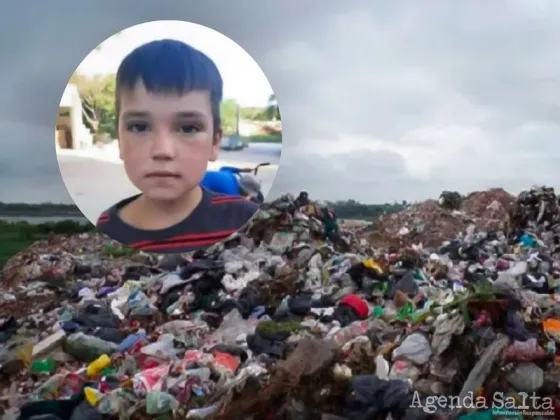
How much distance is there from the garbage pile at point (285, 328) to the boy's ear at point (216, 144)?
0.88 m

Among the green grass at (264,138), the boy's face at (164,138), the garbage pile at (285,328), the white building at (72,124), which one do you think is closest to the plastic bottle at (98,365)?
Answer: the garbage pile at (285,328)

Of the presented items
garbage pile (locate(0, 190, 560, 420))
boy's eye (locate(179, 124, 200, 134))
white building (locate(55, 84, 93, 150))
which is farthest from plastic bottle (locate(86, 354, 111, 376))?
boy's eye (locate(179, 124, 200, 134))

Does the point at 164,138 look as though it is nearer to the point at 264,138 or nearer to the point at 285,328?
the point at 264,138

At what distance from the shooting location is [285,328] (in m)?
3.31

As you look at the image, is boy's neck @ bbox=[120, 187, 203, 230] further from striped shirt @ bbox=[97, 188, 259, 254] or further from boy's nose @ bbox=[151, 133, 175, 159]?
boy's nose @ bbox=[151, 133, 175, 159]

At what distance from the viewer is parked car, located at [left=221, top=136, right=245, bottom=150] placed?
10.9ft

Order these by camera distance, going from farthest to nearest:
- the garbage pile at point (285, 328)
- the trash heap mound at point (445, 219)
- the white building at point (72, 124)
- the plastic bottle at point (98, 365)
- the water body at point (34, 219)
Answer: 1. the trash heap mound at point (445, 219)
2. the water body at point (34, 219)
3. the white building at point (72, 124)
4. the plastic bottle at point (98, 365)
5. the garbage pile at point (285, 328)

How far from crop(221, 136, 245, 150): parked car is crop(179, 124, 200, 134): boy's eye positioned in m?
0.15

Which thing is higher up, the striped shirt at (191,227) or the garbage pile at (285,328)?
the striped shirt at (191,227)

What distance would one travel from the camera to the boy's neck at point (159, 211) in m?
3.35

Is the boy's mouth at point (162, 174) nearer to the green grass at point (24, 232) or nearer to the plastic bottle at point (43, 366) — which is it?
the green grass at point (24, 232)

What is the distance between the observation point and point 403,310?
12.0 ft

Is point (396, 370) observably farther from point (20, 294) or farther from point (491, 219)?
point (491, 219)

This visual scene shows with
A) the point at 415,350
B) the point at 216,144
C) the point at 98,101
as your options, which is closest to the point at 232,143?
the point at 216,144
